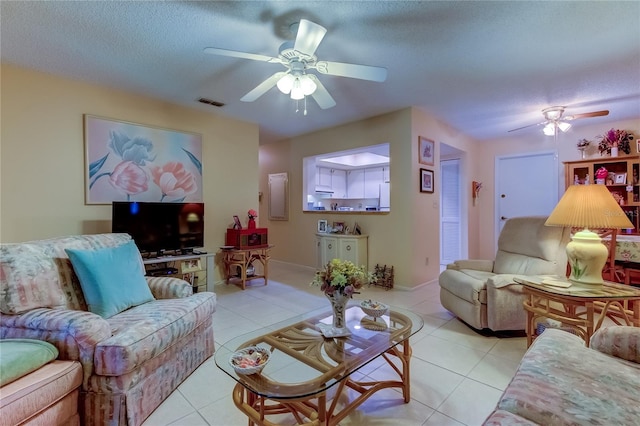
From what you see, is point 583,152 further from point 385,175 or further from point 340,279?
point 340,279

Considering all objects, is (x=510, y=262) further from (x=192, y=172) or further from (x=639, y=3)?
(x=192, y=172)

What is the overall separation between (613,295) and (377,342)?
1625mm

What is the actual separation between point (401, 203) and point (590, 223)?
7.29 ft

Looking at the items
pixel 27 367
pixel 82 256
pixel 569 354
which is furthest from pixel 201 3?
pixel 569 354

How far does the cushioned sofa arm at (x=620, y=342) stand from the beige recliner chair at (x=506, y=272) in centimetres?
106

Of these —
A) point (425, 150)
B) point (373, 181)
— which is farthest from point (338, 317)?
point (373, 181)

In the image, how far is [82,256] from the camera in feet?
6.38

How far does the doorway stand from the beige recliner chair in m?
2.25

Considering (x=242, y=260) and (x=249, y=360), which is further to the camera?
(x=242, y=260)

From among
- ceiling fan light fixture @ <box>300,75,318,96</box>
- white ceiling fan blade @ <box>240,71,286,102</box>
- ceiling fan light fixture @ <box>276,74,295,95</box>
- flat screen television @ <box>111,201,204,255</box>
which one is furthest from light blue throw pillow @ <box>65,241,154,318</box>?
ceiling fan light fixture @ <box>300,75,318,96</box>

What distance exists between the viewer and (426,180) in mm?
4281

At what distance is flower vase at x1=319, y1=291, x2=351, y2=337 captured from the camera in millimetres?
1660

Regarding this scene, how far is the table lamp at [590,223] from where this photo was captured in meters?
2.04

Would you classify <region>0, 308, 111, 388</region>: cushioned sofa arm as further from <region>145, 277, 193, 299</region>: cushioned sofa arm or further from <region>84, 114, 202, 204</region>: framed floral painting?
<region>84, 114, 202, 204</region>: framed floral painting
